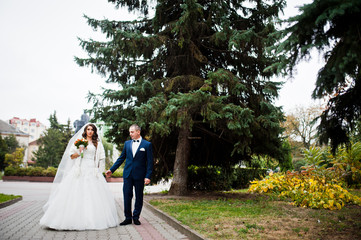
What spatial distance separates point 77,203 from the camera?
223 inches

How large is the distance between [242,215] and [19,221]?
508cm

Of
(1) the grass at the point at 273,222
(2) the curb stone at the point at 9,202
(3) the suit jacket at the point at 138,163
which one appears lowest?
(2) the curb stone at the point at 9,202

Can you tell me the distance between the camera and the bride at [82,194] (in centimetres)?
552

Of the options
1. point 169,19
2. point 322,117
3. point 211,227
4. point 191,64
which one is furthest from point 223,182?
point 322,117

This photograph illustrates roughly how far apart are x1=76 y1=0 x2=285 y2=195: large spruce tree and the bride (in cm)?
244

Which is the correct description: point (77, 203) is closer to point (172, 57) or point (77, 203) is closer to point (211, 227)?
point (211, 227)

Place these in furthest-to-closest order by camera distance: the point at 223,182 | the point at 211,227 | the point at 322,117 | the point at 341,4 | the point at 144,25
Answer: the point at 223,182
the point at 144,25
the point at 211,227
the point at 322,117
the point at 341,4

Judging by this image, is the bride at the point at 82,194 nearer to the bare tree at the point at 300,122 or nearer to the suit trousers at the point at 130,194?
the suit trousers at the point at 130,194

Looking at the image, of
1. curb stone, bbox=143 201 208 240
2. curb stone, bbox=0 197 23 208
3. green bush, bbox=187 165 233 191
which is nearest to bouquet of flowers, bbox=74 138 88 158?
curb stone, bbox=143 201 208 240

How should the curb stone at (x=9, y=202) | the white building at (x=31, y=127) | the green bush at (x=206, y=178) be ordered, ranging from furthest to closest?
1. the white building at (x=31, y=127)
2. the green bush at (x=206, y=178)
3. the curb stone at (x=9, y=202)

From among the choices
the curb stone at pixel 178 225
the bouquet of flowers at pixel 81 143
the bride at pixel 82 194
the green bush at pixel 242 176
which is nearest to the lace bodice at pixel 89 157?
the bride at pixel 82 194

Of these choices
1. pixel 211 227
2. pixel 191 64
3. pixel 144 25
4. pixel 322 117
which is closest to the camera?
pixel 322 117

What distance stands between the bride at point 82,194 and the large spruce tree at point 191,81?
2.44m

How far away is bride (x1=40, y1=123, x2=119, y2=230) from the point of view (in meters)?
5.52
